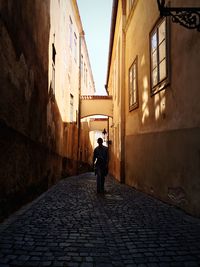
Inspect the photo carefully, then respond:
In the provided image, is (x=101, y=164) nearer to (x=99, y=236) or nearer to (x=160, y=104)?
(x=160, y=104)

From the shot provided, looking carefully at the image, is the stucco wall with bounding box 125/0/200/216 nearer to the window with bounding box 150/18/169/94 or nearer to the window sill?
the window sill

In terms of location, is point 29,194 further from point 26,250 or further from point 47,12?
point 47,12

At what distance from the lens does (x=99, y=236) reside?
3893 millimetres

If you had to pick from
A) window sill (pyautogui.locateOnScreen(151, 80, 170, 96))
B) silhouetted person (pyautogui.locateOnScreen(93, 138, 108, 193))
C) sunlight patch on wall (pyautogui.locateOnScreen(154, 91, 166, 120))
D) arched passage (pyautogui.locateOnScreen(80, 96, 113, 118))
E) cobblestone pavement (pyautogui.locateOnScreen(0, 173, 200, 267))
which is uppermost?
arched passage (pyautogui.locateOnScreen(80, 96, 113, 118))

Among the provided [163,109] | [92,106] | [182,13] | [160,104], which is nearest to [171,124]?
A: [163,109]

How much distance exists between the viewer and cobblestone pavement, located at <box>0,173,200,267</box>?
302cm

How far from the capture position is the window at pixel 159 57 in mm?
6836

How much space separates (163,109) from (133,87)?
4.12 meters

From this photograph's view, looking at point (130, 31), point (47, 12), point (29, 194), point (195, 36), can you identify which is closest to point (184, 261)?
point (195, 36)

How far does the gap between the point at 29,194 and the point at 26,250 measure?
11.2 feet

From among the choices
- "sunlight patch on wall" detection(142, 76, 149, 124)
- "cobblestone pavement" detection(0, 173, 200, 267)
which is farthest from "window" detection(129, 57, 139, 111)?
"cobblestone pavement" detection(0, 173, 200, 267)

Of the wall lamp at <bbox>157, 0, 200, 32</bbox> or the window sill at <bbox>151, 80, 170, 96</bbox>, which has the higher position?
the wall lamp at <bbox>157, 0, 200, 32</bbox>

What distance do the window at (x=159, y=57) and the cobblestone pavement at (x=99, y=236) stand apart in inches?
115

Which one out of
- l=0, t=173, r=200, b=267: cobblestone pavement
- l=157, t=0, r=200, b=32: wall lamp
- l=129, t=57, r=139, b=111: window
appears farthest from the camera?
l=129, t=57, r=139, b=111: window
